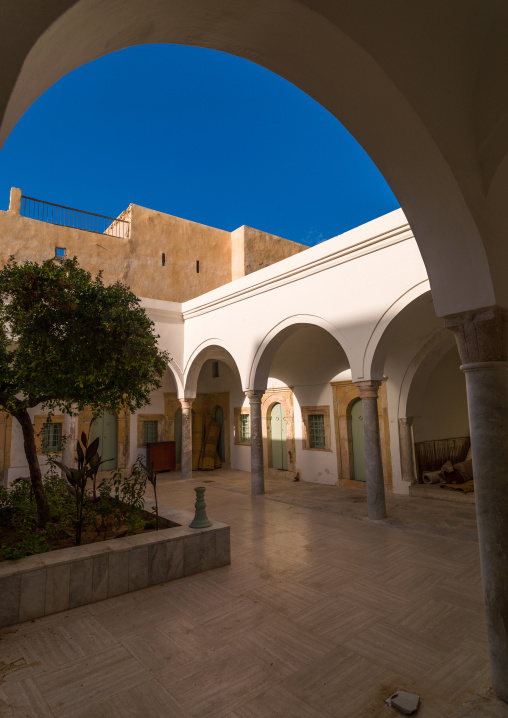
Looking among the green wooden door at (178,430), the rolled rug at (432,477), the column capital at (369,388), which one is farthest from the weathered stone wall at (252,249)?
the column capital at (369,388)

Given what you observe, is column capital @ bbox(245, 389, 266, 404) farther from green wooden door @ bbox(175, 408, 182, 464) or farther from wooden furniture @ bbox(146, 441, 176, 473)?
green wooden door @ bbox(175, 408, 182, 464)

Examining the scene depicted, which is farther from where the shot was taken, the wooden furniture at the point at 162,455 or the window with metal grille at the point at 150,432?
the window with metal grille at the point at 150,432

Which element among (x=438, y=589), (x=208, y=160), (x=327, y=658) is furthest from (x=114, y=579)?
(x=208, y=160)

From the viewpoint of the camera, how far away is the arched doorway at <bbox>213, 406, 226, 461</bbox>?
629 inches

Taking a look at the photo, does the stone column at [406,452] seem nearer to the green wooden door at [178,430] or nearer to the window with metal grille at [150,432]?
the green wooden door at [178,430]

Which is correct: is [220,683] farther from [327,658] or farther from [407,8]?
[407,8]

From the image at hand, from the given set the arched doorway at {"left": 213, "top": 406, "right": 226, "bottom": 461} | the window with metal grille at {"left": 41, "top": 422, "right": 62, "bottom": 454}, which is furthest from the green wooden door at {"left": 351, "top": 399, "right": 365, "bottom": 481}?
the window with metal grille at {"left": 41, "top": 422, "right": 62, "bottom": 454}

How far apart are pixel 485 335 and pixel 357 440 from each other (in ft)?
28.4

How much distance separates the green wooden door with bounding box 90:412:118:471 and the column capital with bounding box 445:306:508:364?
42.0ft

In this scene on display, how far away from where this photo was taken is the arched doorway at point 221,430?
16.0 m

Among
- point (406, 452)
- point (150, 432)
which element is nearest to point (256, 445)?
point (406, 452)

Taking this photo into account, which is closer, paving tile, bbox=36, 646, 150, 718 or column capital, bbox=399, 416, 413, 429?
paving tile, bbox=36, 646, 150, 718

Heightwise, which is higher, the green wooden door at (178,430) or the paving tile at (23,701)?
the green wooden door at (178,430)

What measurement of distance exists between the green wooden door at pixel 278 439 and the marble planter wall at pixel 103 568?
7868mm
